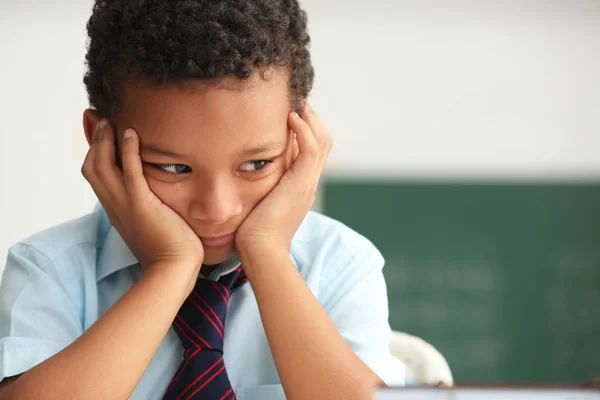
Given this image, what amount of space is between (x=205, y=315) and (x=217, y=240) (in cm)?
14

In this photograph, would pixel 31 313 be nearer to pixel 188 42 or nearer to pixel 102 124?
pixel 102 124

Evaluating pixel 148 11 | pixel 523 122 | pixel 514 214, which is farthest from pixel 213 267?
pixel 523 122

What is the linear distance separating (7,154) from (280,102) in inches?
125

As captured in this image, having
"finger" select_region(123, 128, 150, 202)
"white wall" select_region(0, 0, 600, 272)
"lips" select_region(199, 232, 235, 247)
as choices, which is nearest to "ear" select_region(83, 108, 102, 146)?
"finger" select_region(123, 128, 150, 202)

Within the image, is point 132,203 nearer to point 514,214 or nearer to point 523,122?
point 514,214

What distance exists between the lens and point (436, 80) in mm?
4164

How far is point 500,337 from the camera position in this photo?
397cm

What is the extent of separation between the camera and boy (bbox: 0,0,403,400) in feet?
3.47

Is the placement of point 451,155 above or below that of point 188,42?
below

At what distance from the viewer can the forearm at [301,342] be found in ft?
3.58

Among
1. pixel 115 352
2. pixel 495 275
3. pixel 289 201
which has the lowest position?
pixel 495 275

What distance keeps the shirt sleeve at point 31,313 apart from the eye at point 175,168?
11.5 inches

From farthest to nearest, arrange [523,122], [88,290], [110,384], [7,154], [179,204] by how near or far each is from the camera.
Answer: [523,122] → [7,154] → [88,290] → [179,204] → [110,384]

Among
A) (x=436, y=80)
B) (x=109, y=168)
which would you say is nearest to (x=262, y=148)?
(x=109, y=168)
